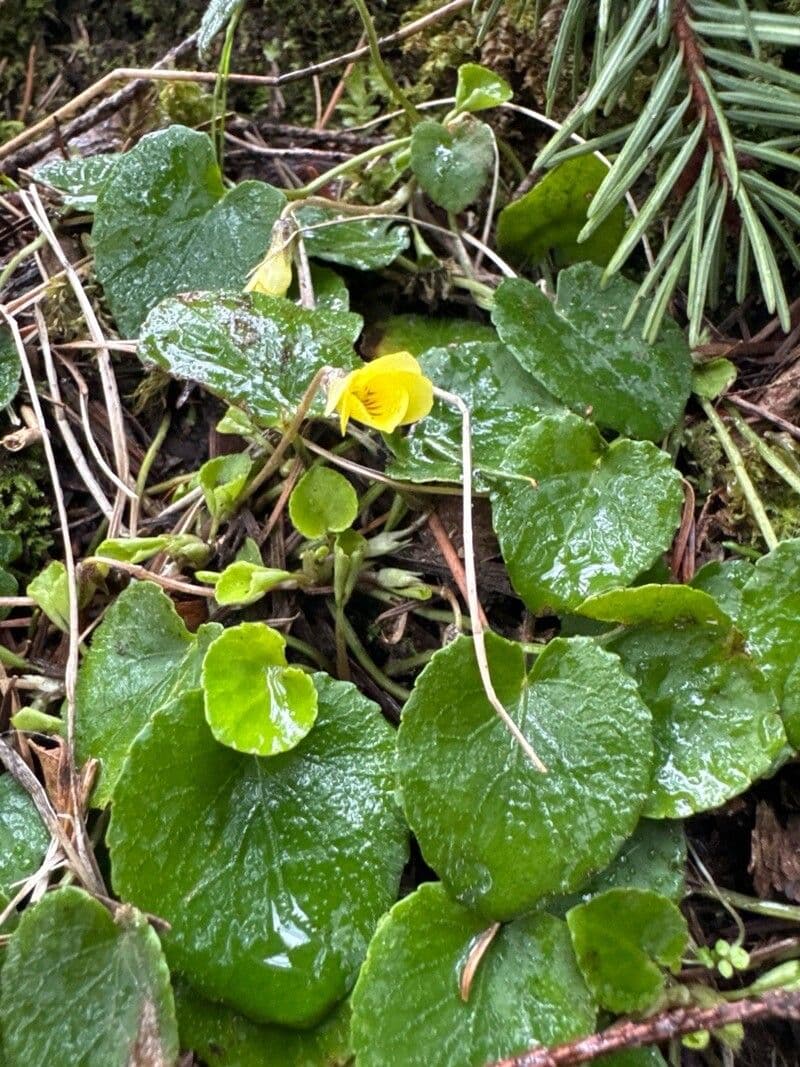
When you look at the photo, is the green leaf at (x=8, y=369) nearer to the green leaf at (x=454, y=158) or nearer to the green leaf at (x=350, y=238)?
the green leaf at (x=350, y=238)

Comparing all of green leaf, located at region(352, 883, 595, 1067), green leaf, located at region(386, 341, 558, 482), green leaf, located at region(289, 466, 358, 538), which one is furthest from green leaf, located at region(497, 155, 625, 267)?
green leaf, located at region(352, 883, 595, 1067)

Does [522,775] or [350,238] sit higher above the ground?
[350,238]

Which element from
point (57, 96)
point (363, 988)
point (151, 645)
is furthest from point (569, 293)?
point (57, 96)

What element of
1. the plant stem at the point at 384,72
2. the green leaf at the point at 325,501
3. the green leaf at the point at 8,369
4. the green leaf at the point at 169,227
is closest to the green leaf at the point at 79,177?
the green leaf at the point at 169,227

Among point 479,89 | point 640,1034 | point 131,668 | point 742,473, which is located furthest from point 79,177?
point 640,1034

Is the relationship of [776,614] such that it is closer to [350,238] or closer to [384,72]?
[350,238]

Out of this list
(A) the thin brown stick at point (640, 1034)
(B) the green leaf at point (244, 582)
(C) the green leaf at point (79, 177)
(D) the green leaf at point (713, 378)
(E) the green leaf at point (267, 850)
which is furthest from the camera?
(C) the green leaf at point (79, 177)
